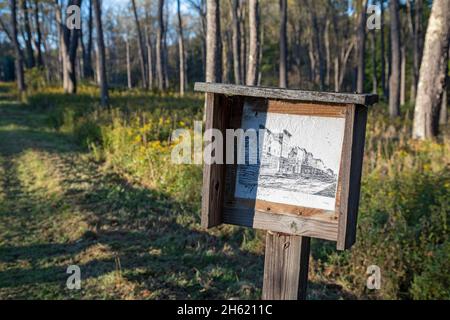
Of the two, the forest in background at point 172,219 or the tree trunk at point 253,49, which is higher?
the tree trunk at point 253,49

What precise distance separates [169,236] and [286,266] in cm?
378

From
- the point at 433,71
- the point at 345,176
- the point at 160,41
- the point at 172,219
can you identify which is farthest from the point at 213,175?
the point at 160,41

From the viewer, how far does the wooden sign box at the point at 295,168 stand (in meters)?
2.30

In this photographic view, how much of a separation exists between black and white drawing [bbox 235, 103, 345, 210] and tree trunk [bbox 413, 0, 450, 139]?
8.32 m

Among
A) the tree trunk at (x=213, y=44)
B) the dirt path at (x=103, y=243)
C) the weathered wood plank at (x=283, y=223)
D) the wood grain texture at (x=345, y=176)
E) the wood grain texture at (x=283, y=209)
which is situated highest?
the tree trunk at (x=213, y=44)

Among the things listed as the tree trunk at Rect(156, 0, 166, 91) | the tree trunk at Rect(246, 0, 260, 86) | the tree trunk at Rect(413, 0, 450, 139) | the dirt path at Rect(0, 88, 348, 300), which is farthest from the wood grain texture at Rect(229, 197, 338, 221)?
the tree trunk at Rect(156, 0, 166, 91)

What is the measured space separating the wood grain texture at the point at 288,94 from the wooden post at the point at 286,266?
73 cm

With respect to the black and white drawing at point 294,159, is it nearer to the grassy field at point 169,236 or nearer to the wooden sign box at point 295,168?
the wooden sign box at point 295,168

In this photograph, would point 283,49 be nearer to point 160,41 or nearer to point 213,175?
point 160,41

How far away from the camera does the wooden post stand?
8.48 ft

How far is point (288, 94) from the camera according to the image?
7.70 feet

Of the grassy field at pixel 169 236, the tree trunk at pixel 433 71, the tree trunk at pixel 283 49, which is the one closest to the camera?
the grassy field at pixel 169 236

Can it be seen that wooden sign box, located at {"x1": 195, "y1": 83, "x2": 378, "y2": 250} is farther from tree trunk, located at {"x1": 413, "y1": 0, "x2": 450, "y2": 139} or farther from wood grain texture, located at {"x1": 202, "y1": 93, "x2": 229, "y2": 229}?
tree trunk, located at {"x1": 413, "y1": 0, "x2": 450, "y2": 139}

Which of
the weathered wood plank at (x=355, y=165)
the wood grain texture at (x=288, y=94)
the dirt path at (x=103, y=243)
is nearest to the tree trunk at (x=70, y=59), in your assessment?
the dirt path at (x=103, y=243)
